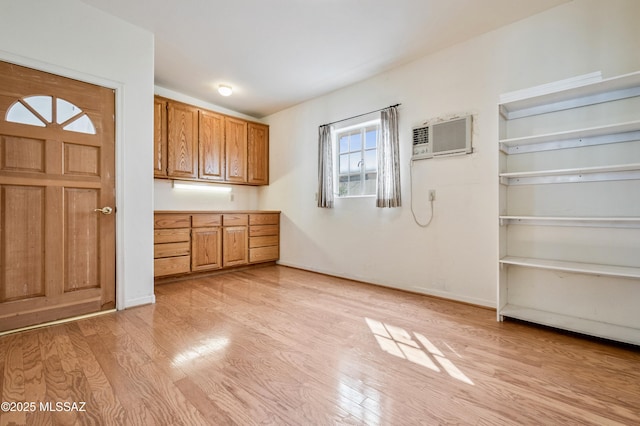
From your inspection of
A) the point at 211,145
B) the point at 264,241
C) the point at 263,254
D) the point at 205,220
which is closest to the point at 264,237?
the point at 264,241

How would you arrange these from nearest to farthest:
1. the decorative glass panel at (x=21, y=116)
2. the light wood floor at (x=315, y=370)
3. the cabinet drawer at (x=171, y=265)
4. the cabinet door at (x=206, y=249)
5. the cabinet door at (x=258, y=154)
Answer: the light wood floor at (x=315, y=370) < the decorative glass panel at (x=21, y=116) < the cabinet drawer at (x=171, y=265) < the cabinet door at (x=206, y=249) < the cabinet door at (x=258, y=154)

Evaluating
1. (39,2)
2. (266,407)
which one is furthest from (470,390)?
(39,2)

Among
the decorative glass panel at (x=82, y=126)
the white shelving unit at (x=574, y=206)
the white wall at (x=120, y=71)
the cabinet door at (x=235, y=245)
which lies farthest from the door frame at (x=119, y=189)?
the white shelving unit at (x=574, y=206)

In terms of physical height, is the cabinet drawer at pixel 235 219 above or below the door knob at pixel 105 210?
below

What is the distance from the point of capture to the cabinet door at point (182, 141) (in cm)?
391

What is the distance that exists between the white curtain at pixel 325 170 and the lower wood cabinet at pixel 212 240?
116 centimetres

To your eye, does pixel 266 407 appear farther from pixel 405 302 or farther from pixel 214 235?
pixel 214 235

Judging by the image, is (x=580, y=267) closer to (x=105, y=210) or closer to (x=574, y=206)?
(x=574, y=206)

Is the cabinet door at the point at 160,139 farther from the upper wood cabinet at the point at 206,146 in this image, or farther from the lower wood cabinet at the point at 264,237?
the lower wood cabinet at the point at 264,237

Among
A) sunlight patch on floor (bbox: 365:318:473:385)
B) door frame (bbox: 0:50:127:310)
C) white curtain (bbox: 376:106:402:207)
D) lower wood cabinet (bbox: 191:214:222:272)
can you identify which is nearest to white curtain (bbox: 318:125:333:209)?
white curtain (bbox: 376:106:402:207)

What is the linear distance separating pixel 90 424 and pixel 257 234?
3477 millimetres

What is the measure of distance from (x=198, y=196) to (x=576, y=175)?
184 inches

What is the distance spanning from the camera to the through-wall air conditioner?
2900mm

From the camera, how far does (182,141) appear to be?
402 cm
